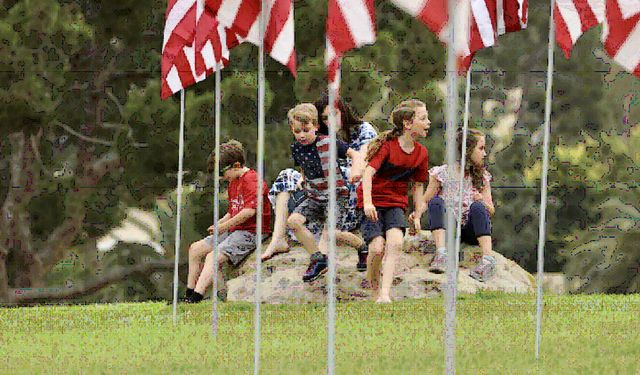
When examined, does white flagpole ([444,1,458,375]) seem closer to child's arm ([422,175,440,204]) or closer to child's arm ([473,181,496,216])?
child's arm ([422,175,440,204])

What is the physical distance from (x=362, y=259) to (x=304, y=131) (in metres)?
2.19

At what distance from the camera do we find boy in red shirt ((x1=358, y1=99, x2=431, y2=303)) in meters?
12.1

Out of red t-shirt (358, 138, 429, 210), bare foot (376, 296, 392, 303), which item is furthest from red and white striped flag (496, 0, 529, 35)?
bare foot (376, 296, 392, 303)

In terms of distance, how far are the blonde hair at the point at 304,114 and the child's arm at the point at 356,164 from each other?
416mm

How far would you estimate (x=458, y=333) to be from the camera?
943 centimetres

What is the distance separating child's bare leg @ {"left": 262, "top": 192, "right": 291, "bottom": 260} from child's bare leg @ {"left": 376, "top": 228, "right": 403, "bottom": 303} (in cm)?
165

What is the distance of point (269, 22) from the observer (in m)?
7.42

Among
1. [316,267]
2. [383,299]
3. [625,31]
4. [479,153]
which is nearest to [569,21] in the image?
[625,31]

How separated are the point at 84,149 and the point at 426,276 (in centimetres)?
1066

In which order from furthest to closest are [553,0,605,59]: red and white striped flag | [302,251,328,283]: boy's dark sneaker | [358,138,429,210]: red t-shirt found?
1. [302,251,328,283]: boy's dark sneaker
2. [358,138,429,210]: red t-shirt
3. [553,0,605,59]: red and white striped flag

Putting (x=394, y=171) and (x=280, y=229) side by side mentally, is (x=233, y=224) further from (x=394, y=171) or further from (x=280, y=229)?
(x=394, y=171)

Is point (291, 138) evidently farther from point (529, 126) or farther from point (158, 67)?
point (529, 126)

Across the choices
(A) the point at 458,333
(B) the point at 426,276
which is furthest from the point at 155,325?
(B) the point at 426,276

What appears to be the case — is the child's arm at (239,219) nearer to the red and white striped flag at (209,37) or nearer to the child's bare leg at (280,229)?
the child's bare leg at (280,229)
